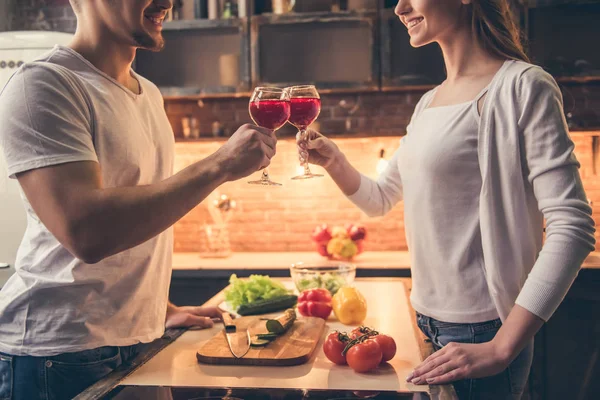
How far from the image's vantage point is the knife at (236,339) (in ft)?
5.54

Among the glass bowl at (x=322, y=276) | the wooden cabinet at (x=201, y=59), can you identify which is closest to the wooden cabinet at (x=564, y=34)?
the wooden cabinet at (x=201, y=59)

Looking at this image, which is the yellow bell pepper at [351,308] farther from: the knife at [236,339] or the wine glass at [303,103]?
the wine glass at [303,103]

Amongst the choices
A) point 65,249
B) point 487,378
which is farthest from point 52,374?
point 487,378

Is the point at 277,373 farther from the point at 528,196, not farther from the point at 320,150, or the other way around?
the point at 320,150

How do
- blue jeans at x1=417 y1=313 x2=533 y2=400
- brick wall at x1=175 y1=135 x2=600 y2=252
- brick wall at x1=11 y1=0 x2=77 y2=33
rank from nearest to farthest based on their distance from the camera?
blue jeans at x1=417 y1=313 x2=533 y2=400 < brick wall at x1=175 y1=135 x2=600 y2=252 < brick wall at x1=11 y1=0 x2=77 y2=33

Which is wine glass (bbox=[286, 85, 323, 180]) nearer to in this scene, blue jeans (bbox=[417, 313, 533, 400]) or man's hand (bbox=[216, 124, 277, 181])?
man's hand (bbox=[216, 124, 277, 181])

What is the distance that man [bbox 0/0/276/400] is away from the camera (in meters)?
1.45

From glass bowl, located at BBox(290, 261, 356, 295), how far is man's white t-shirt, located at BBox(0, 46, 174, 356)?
78 cm

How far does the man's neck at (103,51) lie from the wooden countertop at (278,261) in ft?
6.46

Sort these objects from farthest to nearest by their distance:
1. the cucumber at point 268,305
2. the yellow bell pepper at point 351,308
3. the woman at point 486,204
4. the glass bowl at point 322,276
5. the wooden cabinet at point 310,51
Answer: the wooden cabinet at point 310,51 < the glass bowl at point 322,276 < the cucumber at point 268,305 < the yellow bell pepper at point 351,308 < the woman at point 486,204

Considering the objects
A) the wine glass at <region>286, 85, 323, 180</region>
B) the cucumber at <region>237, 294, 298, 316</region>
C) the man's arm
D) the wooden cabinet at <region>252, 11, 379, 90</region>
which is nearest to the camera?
the man's arm

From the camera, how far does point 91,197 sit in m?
1.42

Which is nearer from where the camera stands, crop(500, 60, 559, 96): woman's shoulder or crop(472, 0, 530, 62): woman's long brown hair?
crop(500, 60, 559, 96): woman's shoulder

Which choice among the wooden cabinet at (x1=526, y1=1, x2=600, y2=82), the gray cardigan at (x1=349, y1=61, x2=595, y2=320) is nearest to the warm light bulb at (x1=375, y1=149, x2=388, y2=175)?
the wooden cabinet at (x1=526, y1=1, x2=600, y2=82)
